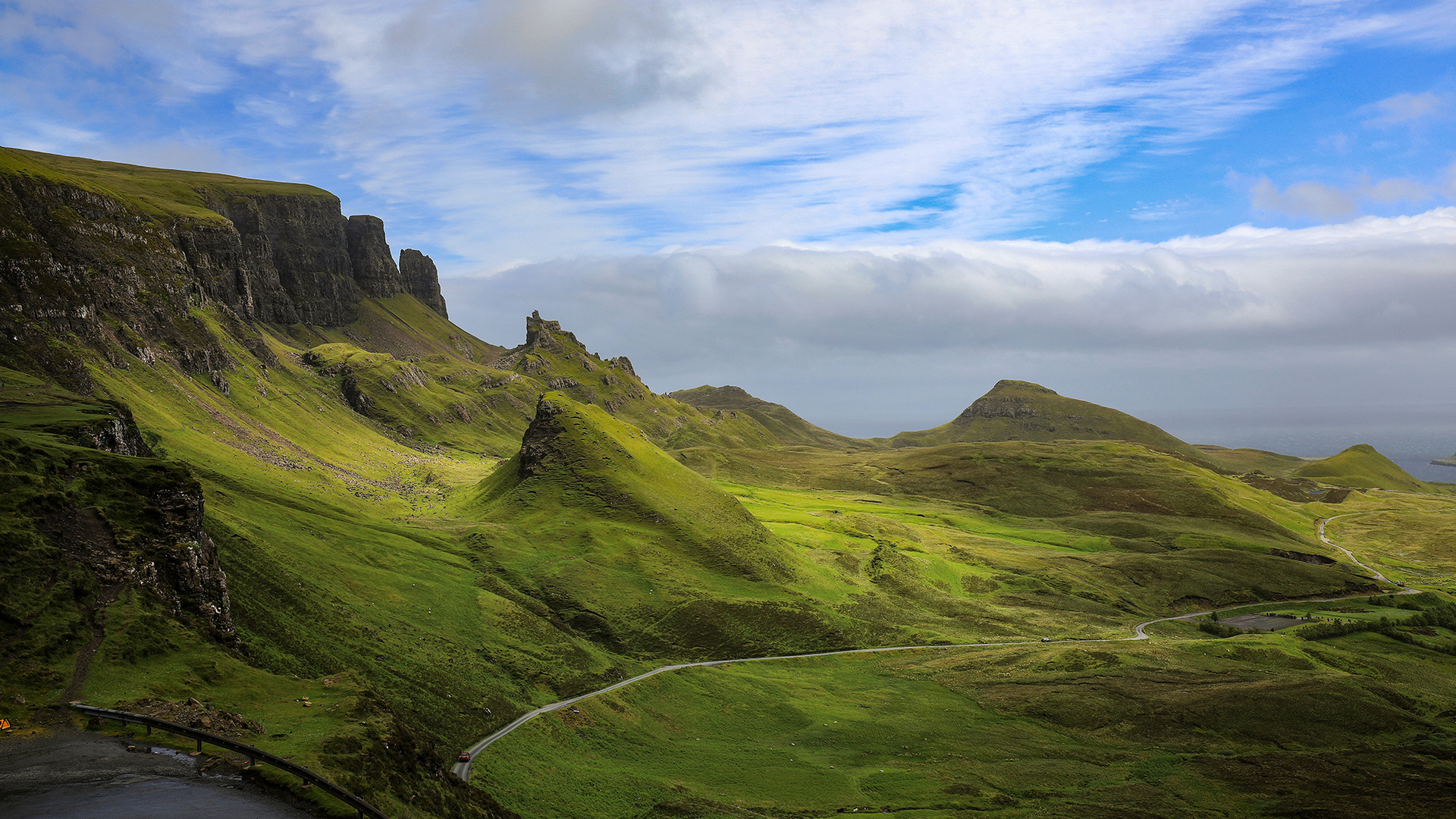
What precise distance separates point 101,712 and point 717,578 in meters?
127

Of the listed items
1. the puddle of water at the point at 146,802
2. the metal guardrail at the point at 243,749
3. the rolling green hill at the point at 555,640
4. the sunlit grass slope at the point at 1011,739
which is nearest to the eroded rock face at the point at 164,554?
the rolling green hill at the point at 555,640

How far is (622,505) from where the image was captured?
18125 centimetres

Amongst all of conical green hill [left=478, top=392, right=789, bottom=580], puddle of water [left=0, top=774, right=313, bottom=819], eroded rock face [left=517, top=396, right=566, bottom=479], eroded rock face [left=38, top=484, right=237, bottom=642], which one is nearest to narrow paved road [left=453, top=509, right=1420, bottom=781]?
eroded rock face [left=38, top=484, right=237, bottom=642]

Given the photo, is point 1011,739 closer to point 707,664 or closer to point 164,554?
point 707,664

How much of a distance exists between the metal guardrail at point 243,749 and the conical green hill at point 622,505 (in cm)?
12533

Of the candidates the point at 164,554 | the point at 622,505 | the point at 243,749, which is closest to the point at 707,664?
the point at 622,505

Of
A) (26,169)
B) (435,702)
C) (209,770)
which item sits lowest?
(435,702)

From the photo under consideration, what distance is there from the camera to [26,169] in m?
172

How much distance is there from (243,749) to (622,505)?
454 ft

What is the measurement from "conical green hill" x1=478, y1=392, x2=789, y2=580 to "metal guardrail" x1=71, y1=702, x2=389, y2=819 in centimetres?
12533

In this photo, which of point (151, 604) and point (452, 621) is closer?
point (151, 604)

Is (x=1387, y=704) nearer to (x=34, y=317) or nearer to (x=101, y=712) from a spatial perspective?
A: (x=101, y=712)

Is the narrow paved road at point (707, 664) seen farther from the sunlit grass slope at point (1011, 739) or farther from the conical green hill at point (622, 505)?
the conical green hill at point (622, 505)

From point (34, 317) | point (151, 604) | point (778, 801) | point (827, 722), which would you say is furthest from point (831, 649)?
point (34, 317)
